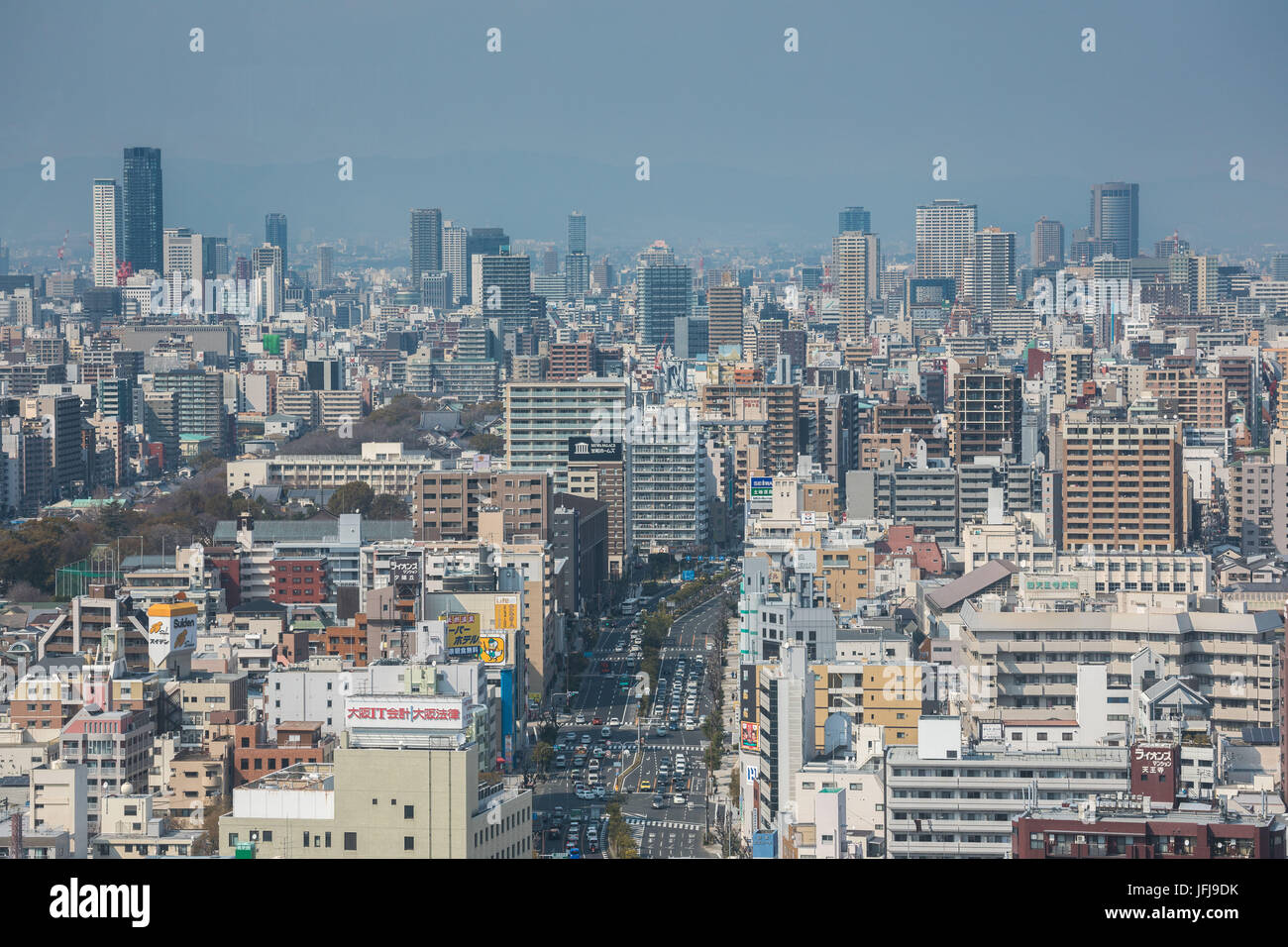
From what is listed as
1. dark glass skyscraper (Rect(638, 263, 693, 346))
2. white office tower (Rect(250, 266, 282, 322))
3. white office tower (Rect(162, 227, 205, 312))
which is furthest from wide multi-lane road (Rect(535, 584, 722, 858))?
white office tower (Rect(250, 266, 282, 322))

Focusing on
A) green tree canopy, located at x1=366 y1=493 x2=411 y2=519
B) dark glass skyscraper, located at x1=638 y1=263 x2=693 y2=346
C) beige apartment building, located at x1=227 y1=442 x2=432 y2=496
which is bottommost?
green tree canopy, located at x1=366 y1=493 x2=411 y2=519

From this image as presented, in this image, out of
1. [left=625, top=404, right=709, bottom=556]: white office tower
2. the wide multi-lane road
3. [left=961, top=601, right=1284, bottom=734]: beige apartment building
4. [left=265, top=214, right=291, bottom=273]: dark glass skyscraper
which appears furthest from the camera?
[left=265, top=214, right=291, bottom=273]: dark glass skyscraper

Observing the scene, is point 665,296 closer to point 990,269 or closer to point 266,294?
point 990,269

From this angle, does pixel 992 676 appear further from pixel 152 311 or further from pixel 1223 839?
pixel 152 311

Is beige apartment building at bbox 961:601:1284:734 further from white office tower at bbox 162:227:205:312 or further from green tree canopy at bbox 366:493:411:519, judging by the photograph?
white office tower at bbox 162:227:205:312

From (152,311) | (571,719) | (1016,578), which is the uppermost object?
(152,311)

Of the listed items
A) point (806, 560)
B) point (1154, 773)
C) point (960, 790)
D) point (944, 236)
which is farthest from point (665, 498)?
point (944, 236)

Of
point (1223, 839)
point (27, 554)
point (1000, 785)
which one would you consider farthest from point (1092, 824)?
point (27, 554)

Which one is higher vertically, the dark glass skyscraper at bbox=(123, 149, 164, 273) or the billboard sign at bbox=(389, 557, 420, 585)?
the dark glass skyscraper at bbox=(123, 149, 164, 273)
